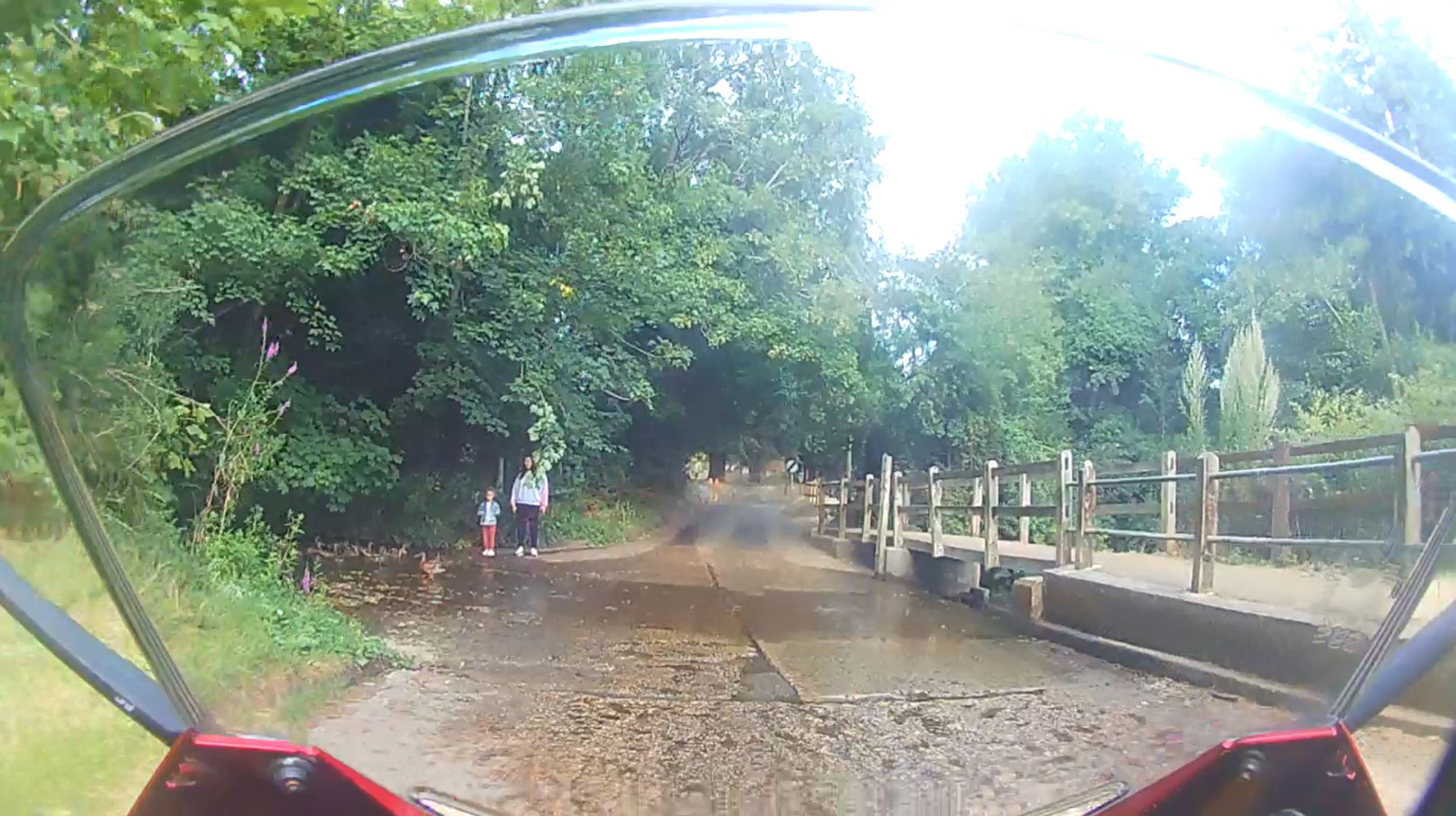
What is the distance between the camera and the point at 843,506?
1.30 m

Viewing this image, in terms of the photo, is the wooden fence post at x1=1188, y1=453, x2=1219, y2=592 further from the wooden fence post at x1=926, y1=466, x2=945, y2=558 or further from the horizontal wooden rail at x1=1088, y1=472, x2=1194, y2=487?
the wooden fence post at x1=926, y1=466, x2=945, y2=558

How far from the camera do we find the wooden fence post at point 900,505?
1.23 metres

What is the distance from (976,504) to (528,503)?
514mm

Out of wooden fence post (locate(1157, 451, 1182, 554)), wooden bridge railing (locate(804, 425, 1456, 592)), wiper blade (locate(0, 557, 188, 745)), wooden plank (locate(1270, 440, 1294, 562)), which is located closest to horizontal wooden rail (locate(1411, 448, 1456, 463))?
wooden bridge railing (locate(804, 425, 1456, 592))

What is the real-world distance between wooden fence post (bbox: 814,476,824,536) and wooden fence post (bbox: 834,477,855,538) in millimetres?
22

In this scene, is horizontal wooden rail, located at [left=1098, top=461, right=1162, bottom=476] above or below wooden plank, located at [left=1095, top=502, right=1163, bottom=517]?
above

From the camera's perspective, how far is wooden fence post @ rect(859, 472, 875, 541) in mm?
1255

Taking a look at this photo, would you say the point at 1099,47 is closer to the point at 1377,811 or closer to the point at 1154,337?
the point at 1154,337

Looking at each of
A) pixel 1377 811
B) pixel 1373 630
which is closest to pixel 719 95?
pixel 1373 630

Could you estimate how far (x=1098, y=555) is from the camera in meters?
1.24

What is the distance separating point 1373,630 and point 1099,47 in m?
0.64

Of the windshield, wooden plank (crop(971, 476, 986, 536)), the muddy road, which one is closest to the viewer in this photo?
the windshield

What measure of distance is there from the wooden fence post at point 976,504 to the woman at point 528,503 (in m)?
0.48

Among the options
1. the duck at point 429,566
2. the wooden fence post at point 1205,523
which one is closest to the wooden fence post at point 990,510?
the wooden fence post at point 1205,523
